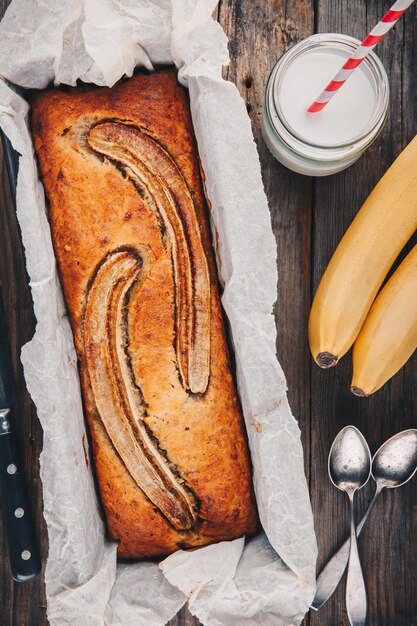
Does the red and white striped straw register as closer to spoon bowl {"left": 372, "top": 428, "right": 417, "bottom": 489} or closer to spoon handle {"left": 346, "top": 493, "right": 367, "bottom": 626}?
spoon bowl {"left": 372, "top": 428, "right": 417, "bottom": 489}

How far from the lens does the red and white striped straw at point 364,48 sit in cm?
115

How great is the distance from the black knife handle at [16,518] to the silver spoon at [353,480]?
0.77 metres

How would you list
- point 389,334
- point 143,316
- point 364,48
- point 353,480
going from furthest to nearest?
point 353,480
point 389,334
point 143,316
point 364,48

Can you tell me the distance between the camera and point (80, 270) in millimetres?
1367

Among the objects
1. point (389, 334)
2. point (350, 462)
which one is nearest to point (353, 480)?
point (350, 462)

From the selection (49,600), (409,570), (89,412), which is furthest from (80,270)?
(409,570)

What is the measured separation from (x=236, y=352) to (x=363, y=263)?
0.40 metres

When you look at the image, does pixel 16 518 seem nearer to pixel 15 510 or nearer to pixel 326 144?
pixel 15 510

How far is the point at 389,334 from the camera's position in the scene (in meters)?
1.50

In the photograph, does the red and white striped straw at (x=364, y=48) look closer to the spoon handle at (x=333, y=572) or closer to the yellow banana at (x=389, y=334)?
the yellow banana at (x=389, y=334)

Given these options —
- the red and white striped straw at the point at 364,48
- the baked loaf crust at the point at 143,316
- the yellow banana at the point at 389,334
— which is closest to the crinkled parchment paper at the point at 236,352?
the baked loaf crust at the point at 143,316

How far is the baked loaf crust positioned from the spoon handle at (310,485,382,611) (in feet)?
1.16

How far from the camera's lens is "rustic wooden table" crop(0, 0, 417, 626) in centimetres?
164

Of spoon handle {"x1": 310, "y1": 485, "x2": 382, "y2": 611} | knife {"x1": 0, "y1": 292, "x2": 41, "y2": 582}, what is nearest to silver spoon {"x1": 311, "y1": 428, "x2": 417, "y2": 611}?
spoon handle {"x1": 310, "y1": 485, "x2": 382, "y2": 611}
